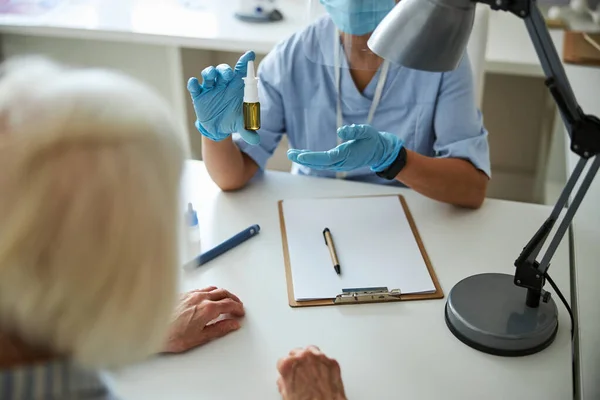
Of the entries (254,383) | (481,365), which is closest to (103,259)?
(254,383)

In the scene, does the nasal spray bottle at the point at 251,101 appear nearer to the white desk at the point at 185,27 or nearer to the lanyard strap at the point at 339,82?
the lanyard strap at the point at 339,82

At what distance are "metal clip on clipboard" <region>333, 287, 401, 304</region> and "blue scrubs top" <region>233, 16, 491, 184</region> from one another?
0.42 m

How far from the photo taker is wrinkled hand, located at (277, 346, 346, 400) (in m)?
0.75

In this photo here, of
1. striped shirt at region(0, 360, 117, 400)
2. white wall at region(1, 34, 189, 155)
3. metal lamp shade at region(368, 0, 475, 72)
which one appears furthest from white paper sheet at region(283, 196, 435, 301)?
white wall at region(1, 34, 189, 155)

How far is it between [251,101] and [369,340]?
A: 435 mm

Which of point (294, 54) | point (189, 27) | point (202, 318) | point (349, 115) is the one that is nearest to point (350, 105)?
point (349, 115)

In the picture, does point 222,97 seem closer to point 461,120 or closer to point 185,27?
point 461,120

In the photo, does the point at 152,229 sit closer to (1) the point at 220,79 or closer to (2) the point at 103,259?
(2) the point at 103,259

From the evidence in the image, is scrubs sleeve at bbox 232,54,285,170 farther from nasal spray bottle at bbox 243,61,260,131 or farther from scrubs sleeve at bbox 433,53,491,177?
scrubs sleeve at bbox 433,53,491,177

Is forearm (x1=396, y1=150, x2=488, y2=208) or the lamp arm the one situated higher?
the lamp arm

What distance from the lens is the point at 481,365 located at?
0.81 m

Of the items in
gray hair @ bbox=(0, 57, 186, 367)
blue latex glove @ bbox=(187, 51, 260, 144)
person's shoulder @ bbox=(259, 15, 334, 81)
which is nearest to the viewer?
gray hair @ bbox=(0, 57, 186, 367)

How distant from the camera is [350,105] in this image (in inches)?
52.3

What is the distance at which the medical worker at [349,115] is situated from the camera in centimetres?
107
